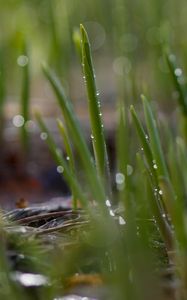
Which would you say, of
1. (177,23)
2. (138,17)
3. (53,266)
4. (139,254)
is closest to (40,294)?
(53,266)

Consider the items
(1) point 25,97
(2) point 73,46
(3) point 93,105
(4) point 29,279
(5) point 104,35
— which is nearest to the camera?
(4) point 29,279

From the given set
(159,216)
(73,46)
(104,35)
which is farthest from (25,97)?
(104,35)

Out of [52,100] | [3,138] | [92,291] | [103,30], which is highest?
[103,30]

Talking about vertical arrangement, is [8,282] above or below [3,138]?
below

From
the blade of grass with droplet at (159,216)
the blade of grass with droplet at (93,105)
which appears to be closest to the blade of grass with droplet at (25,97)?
the blade of grass with droplet at (93,105)

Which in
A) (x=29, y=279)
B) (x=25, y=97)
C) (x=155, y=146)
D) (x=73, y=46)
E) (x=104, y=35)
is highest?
(x=104, y=35)

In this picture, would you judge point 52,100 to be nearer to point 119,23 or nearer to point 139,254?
point 119,23

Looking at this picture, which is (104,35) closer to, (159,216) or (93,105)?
(93,105)

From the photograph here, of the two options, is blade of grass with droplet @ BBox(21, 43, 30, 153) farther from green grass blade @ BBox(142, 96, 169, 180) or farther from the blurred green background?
green grass blade @ BBox(142, 96, 169, 180)
